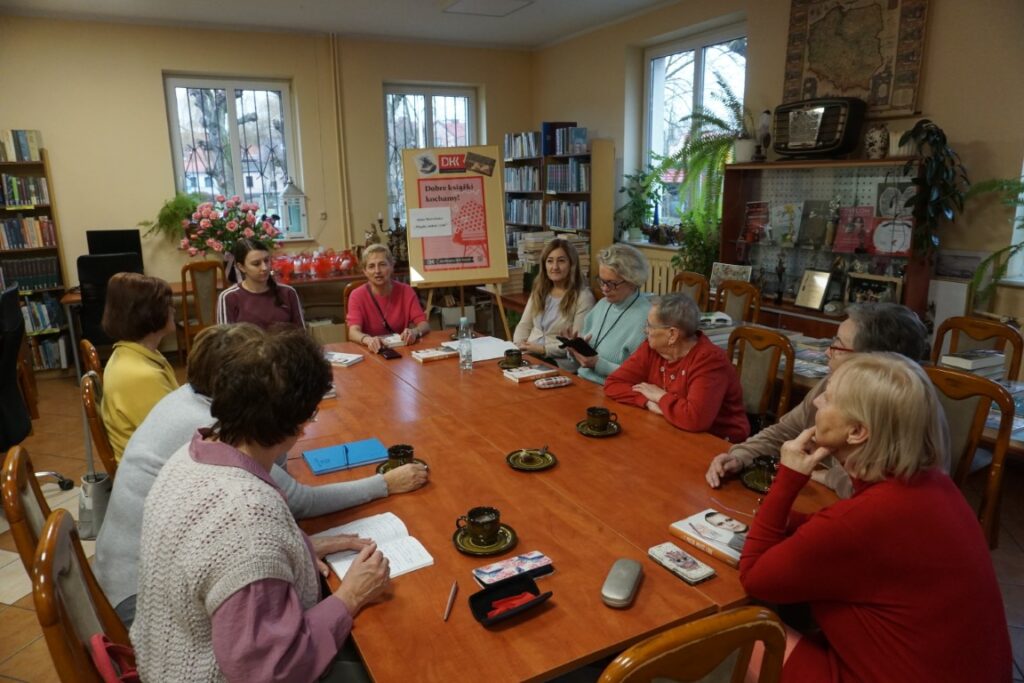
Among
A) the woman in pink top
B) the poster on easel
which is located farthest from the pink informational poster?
the woman in pink top

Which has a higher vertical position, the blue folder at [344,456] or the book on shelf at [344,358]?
the book on shelf at [344,358]

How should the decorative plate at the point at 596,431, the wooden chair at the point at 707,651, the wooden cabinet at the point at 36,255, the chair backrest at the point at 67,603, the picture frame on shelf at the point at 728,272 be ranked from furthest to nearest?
the wooden cabinet at the point at 36,255 < the picture frame on shelf at the point at 728,272 < the decorative plate at the point at 596,431 < the chair backrest at the point at 67,603 < the wooden chair at the point at 707,651

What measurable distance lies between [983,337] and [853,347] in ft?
4.81

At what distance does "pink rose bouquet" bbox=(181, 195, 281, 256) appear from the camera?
5543 millimetres

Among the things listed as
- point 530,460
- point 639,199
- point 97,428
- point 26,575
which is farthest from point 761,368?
point 639,199

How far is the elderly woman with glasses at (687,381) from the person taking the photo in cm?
220

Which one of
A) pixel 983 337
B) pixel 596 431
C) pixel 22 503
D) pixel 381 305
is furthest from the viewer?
pixel 381 305

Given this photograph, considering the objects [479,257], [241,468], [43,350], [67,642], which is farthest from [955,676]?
[43,350]

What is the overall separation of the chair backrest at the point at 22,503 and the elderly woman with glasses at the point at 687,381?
1.78 metres

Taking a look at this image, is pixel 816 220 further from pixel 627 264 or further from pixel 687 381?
pixel 687 381

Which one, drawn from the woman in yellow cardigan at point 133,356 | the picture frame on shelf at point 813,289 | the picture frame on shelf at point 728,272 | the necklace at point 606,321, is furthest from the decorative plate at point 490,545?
the picture frame on shelf at point 728,272

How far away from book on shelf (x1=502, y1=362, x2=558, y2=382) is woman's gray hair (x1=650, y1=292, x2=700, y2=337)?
68 cm

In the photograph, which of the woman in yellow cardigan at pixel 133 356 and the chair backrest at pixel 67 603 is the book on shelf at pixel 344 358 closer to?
the woman in yellow cardigan at pixel 133 356

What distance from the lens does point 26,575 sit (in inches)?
109
